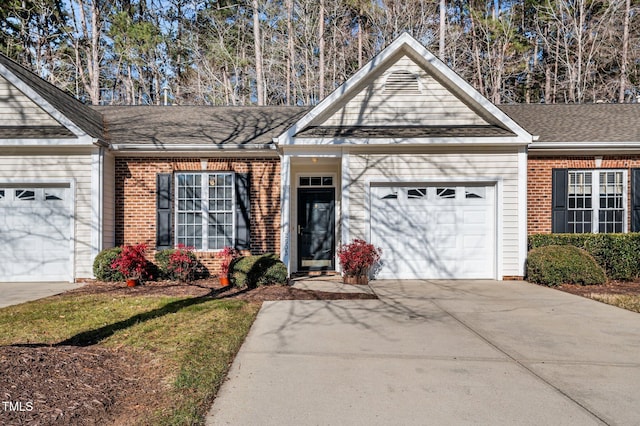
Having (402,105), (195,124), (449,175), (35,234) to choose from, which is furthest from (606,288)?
(35,234)

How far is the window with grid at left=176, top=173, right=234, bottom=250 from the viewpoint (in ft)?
36.2

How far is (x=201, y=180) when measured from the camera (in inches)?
437

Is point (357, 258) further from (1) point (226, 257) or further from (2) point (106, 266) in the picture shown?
(2) point (106, 266)

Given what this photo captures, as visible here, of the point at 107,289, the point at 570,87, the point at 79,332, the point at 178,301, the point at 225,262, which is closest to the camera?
the point at 79,332

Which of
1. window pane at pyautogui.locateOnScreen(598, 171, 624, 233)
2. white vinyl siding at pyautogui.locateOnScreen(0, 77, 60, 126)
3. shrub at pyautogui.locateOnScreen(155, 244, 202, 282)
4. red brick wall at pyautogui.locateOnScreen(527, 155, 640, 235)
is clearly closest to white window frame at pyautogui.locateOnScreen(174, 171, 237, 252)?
shrub at pyautogui.locateOnScreen(155, 244, 202, 282)

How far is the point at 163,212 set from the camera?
10.9 m

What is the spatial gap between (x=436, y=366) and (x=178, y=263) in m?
7.37

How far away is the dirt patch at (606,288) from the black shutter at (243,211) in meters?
7.40

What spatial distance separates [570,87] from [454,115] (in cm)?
1673

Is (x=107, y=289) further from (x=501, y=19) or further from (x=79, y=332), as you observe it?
(x=501, y=19)

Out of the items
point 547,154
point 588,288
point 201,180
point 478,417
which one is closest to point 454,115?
point 547,154

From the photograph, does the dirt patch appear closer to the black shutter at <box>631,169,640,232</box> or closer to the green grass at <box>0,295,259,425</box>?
the black shutter at <box>631,169,640,232</box>

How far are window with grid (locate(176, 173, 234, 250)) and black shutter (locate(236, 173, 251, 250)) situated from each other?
0.20 metres

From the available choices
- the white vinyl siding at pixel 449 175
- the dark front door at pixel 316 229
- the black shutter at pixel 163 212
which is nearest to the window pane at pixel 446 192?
the white vinyl siding at pixel 449 175
